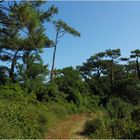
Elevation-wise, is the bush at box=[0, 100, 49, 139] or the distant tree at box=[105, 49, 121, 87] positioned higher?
the distant tree at box=[105, 49, 121, 87]

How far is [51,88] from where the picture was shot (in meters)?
31.8

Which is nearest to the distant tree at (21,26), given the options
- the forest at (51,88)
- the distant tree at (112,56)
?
the forest at (51,88)

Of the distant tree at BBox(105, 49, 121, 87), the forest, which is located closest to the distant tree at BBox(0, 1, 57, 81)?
the forest

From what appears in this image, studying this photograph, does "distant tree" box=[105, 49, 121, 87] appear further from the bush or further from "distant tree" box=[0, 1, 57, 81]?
the bush

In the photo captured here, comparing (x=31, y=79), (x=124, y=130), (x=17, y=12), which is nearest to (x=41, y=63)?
(x=31, y=79)

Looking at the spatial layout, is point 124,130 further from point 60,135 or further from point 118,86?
point 118,86

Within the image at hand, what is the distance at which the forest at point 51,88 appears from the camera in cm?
1530

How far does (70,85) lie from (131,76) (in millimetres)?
22355

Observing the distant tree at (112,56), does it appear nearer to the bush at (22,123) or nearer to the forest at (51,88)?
the forest at (51,88)

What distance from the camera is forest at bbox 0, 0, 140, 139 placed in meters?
15.3

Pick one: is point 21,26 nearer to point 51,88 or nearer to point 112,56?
point 51,88

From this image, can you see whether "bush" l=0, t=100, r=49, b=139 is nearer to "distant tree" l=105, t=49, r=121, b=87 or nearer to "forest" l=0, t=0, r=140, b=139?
"forest" l=0, t=0, r=140, b=139

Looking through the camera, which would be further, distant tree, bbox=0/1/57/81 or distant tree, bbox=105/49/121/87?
distant tree, bbox=105/49/121/87

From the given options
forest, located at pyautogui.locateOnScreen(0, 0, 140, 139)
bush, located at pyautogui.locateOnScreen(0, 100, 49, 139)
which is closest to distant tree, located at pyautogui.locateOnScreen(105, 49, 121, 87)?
forest, located at pyautogui.locateOnScreen(0, 0, 140, 139)
